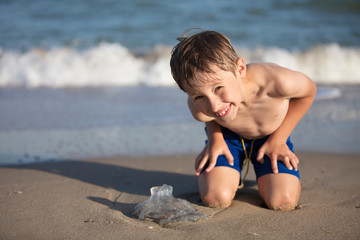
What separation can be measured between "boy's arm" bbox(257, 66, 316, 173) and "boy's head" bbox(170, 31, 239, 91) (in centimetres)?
45

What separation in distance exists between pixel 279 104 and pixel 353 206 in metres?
0.79

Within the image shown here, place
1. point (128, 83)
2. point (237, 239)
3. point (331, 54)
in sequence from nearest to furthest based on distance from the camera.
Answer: point (237, 239) < point (128, 83) < point (331, 54)

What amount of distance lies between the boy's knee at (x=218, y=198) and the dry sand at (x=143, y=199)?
0.18 feet

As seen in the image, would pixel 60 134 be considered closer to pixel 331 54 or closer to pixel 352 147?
pixel 352 147

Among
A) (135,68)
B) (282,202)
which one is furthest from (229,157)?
(135,68)

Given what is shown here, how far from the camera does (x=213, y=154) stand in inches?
117

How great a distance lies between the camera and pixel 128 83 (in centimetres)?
693

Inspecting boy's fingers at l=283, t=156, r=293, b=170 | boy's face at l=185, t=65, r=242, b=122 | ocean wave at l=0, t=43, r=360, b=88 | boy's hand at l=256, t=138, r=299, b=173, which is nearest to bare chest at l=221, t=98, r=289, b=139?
boy's hand at l=256, t=138, r=299, b=173

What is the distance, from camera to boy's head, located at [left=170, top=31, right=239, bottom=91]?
2377 millimetres

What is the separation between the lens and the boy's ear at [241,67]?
257 cm

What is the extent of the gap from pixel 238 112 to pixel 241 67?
39cm

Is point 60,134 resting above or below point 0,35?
below

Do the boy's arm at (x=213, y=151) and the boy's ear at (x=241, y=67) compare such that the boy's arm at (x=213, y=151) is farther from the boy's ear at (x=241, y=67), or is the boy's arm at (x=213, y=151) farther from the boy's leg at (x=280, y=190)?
the boy's ear at (x=241, y=67)

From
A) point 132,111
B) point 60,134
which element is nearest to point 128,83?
point 132,111
